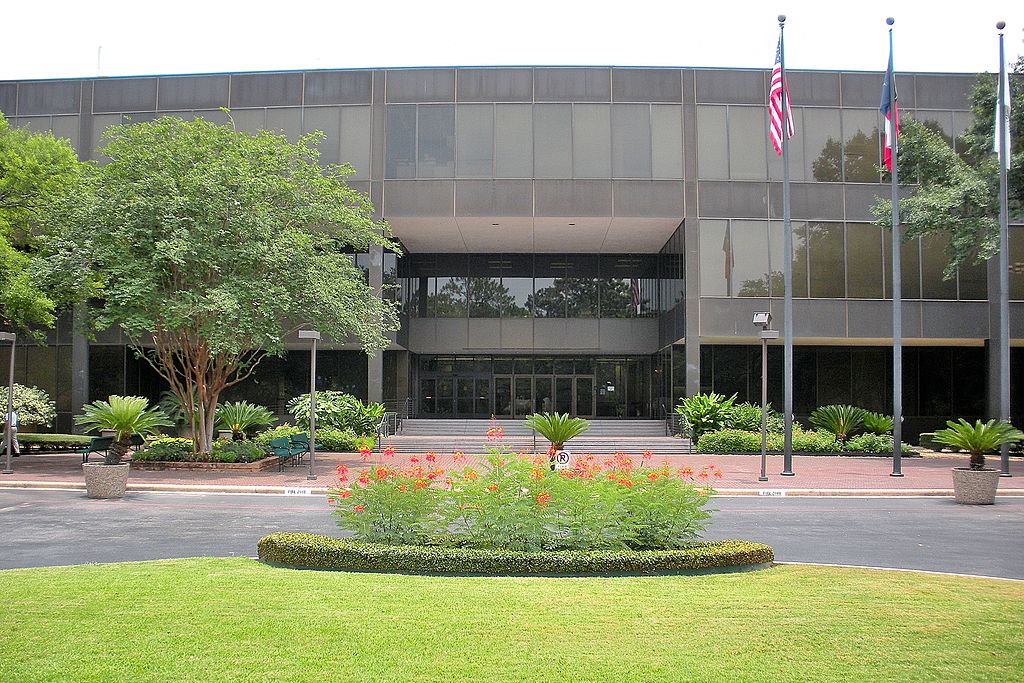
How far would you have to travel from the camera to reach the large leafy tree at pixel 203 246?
75.0 ft

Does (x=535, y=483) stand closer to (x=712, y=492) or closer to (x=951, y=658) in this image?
(x=712, y=492)

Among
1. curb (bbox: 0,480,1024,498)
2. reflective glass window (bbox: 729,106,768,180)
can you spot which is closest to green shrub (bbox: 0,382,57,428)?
curb (bbox: 0,480,1024,498)

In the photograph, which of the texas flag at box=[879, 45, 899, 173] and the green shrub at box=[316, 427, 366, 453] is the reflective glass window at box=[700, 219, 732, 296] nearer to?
the texas flag at box=[879, 45, 899, 173]

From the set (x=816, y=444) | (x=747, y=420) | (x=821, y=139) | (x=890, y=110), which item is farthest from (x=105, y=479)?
(x=821, y=139)

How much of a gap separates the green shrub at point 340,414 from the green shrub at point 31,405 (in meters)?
9.76

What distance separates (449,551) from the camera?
976 centimetres

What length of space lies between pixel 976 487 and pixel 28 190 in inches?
1036

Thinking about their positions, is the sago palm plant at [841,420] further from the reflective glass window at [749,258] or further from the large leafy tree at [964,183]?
the large leafy tree at [964,183]

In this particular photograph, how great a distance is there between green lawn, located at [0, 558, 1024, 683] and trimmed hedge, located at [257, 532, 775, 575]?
0.61 metres

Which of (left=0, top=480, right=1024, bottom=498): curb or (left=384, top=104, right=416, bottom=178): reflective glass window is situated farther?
(left=384, top=104, right=416, bottom=178): reflective glass window

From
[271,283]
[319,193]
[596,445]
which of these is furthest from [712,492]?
[596,445]

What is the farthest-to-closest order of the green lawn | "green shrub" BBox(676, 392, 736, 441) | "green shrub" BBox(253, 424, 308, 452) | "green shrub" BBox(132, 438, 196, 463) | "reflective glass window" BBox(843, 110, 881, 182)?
"reflective glass window" BBox(843, 110, 881, 182), "green shrub" BBox(676, 392, 736, 441), "green shrub" BBox(253, 424, 308, 452), "green shrub" BBox(132, 438, 196, 463), the green lawn

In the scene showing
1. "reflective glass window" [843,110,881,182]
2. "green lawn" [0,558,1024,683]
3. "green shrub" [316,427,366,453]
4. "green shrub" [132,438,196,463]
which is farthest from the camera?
"reflective glass window" [843,110,881,182]

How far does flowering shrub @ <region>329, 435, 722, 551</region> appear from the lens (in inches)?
403
